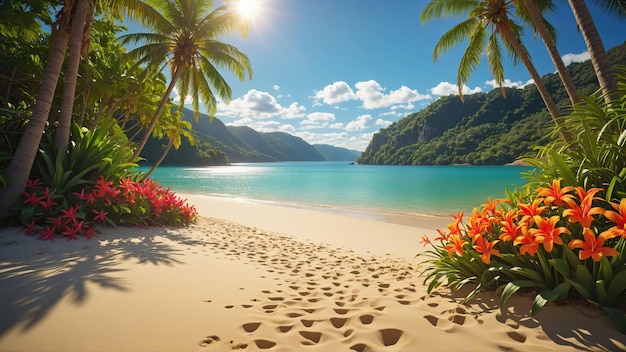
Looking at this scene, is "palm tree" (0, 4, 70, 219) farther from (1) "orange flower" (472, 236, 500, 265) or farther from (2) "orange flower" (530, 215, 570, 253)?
(2) "orange flower" (530, 215, 570, 253)

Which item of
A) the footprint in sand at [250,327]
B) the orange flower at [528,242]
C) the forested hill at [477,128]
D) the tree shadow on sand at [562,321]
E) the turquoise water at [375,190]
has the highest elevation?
the forested hill at [477,128]

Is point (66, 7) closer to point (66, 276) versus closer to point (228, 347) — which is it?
point (66, 276)

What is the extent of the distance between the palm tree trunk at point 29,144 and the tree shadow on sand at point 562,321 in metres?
6.91

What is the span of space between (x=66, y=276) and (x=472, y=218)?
420cm

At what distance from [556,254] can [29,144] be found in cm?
771

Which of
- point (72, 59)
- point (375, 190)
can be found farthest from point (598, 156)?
point (375, 190)

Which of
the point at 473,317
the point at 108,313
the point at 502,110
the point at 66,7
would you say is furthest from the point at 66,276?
the point at 502,110

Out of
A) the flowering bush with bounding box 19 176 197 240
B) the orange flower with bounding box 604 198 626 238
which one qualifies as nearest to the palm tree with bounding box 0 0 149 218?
the flowering bush with bounding box 19 176 197 240

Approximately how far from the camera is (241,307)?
2.43m

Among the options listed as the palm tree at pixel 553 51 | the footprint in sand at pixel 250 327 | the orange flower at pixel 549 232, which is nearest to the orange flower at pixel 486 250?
the orange flower at pixel 549 232

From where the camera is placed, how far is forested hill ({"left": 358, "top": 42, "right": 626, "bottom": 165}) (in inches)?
2569

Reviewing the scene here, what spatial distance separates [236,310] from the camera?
2.34 meters

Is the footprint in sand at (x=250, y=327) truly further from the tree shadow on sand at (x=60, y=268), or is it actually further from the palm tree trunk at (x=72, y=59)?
the palm tree trunk at (x=72, y=59)

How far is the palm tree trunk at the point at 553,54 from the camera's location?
621 cm
